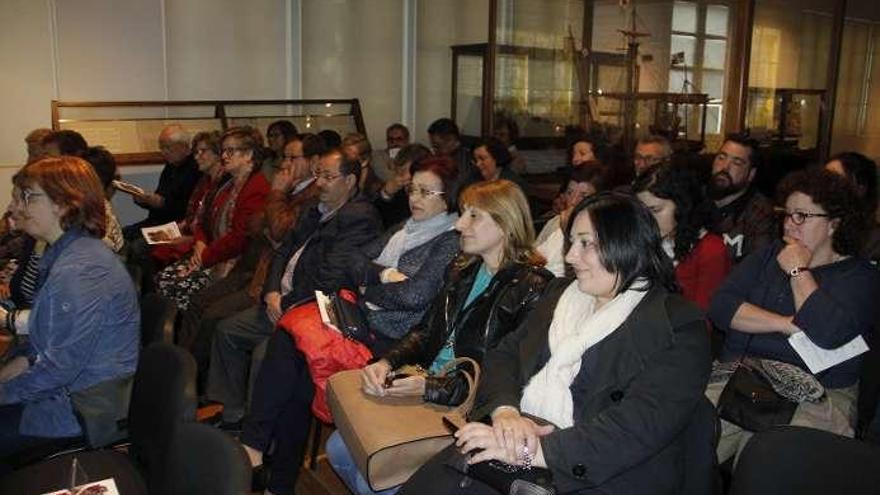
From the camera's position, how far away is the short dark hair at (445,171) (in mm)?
3410

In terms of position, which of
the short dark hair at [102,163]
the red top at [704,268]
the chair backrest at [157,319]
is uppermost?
the short dark hair at [102,163]

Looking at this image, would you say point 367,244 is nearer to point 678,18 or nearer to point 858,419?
point 858,419

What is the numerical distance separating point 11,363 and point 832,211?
2.87 m

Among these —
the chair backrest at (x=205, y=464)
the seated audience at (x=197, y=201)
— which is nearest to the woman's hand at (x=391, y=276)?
the chair backrest at (x=205, y=464)

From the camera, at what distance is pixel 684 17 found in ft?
21.9

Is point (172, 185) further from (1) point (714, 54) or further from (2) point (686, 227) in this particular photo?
(1) point (714, 54)

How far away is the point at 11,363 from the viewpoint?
2.61m

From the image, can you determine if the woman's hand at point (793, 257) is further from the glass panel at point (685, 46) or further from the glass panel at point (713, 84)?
the glass panel at point (685, 46)

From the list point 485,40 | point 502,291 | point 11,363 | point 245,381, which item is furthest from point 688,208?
point 485,40

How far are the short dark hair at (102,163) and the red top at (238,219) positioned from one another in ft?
2.29

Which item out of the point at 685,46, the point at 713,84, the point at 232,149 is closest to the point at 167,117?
the point at 232,149

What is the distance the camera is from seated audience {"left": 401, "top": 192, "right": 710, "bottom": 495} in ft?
6.07

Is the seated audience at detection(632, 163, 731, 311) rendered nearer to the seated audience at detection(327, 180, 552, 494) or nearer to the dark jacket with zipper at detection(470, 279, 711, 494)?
the seated audience at detection(327, 180, 552, 494)

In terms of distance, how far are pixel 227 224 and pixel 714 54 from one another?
13.5 ft
